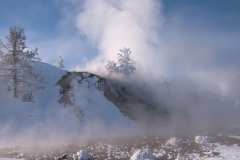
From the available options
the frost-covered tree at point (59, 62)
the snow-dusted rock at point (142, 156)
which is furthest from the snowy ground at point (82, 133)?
A: the frost-covered tree at point (59, 62)

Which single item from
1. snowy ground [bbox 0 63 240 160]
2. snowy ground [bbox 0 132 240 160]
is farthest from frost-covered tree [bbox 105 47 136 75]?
snowy ground [bbox 0 132 240 160]

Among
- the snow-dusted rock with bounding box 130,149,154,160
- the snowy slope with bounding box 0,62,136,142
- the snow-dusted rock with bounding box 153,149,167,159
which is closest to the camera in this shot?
the snow-dusted rock with bounding box 130,149,154,160

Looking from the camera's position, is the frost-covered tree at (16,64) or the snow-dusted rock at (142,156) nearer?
the snow-dusted rock at (142,156)

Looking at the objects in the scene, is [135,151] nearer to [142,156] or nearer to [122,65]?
[142,156]

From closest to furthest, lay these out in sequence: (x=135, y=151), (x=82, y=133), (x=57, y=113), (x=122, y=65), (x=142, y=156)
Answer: (x=142, y=156), (x=135, y=151), (x=82, y=133), (x=57, y=113), (x=122, y=65)

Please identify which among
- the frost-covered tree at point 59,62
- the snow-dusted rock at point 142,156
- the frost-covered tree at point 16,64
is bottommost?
the snow-dusted rock at point 142,156

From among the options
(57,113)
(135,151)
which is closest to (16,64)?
(57,113)

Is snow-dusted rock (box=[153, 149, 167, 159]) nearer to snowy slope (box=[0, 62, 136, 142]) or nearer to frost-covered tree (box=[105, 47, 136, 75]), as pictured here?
snowy slope (box=[0, 62, 136, 142])

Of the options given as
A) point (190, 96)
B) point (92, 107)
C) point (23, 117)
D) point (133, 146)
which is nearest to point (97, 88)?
point (92, 107)

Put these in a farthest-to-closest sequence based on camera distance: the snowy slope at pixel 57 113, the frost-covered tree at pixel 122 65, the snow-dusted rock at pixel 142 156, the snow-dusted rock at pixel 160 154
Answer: the frost-covered tree at pixel 122 65 → the snowy slope at pixel 57 113 → the snow-dusted rock at pixel 160 154 → the snow-dusted rock at pixel 142 156

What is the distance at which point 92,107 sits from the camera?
1318 inches

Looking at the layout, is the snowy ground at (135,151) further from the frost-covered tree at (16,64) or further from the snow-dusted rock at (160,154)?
the frost-covered tree at (16,64)

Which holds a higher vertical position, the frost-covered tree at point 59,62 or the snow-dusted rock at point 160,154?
the frost-covered tree at point 59,62

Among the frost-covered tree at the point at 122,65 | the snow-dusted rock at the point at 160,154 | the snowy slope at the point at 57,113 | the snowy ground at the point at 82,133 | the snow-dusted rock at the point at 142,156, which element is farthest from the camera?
the frost-covered tree at the point at 122,65
